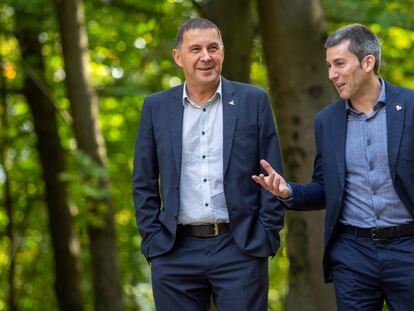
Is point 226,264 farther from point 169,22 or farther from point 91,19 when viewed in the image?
point 91,19

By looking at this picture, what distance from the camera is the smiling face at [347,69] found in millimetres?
5281

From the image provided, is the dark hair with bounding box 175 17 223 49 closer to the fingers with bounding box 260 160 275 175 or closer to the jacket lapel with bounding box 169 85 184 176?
the jacket lapel with bounding box 169 85 184 176

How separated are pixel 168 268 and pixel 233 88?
1115mm

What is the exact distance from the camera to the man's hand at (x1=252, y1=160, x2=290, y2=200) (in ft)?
16.9

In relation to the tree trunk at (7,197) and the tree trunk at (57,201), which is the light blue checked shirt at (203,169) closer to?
the tree trunk at (57,201)

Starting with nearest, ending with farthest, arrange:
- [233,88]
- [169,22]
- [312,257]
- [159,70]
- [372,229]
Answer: [372,229], [233,88], [312,257], [169,22], [159,70]

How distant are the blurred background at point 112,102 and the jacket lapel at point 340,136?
11.8ft

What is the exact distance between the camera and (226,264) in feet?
17.4

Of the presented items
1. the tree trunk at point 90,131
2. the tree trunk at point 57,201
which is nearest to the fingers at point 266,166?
the tree trunk at point 90,131

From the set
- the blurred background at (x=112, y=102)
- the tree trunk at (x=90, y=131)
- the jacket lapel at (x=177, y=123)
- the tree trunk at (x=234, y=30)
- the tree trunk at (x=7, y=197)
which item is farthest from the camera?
the tree trunk at (x=7, y=197)

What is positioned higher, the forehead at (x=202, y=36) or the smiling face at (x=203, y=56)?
the forehead at (x=202, y=36)

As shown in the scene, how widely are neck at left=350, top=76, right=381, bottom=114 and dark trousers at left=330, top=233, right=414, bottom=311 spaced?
2.38 feet

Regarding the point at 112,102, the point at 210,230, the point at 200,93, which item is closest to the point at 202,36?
the point at 200,93

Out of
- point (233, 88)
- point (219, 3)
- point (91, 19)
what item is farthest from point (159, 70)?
point (233, 88)
